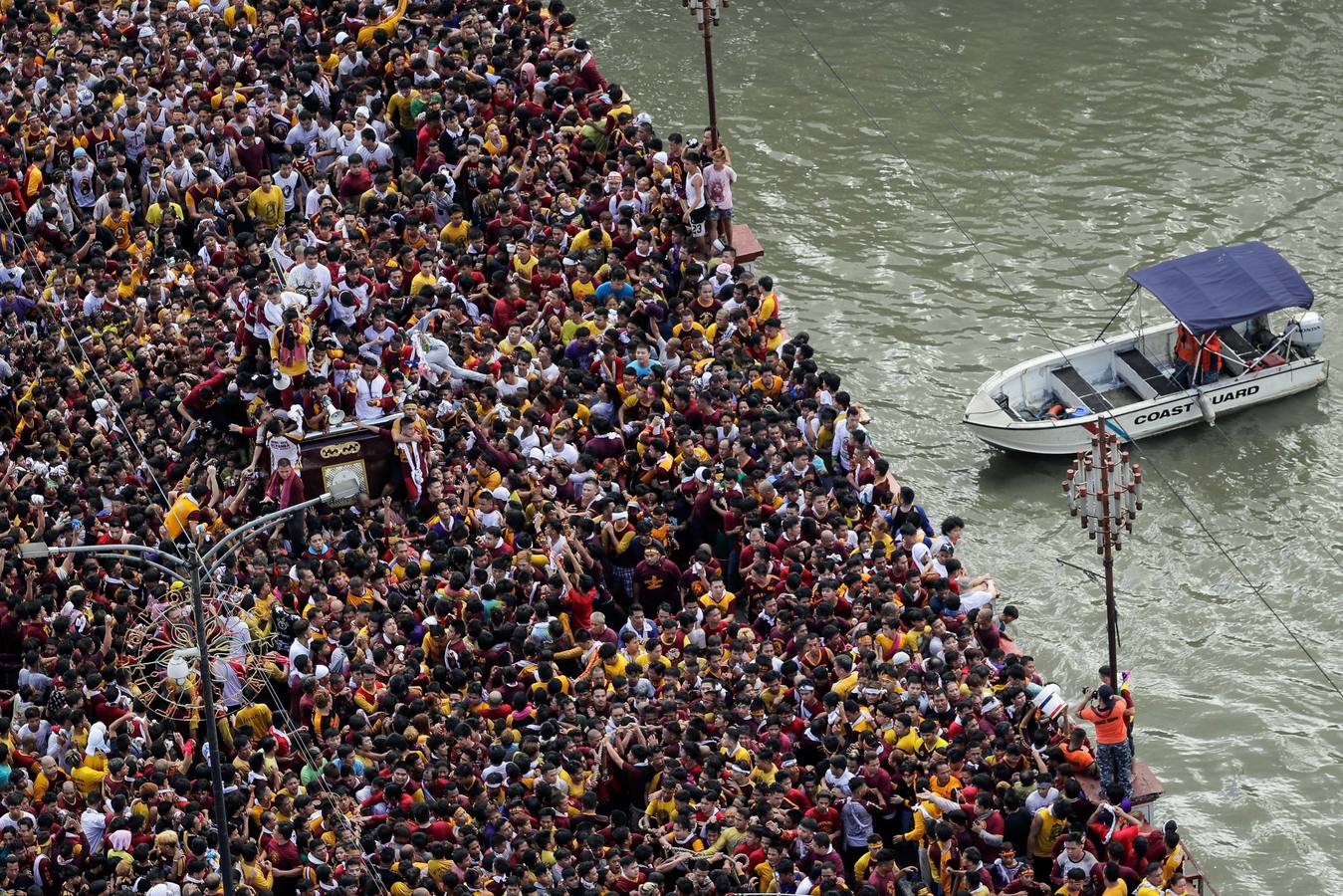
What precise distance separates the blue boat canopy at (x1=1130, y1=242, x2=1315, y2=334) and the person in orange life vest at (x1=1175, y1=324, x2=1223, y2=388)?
390 millimetres

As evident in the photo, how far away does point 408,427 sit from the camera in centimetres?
2842

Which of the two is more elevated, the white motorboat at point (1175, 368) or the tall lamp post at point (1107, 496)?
the tall lamp post at point (1107, 496)

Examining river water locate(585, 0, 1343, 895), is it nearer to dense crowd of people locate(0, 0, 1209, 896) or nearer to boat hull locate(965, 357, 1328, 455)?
boat hull locate(965, 357, 1328, 455)

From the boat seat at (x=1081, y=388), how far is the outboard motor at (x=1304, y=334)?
291cm

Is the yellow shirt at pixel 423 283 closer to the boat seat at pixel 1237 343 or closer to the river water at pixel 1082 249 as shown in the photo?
the river water at pixel 1082 249

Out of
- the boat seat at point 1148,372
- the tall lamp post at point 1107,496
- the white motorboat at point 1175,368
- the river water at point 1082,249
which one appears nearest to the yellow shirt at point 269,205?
the river water at point 1082,249

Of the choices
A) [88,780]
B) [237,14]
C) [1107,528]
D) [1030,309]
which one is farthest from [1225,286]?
[88,780]

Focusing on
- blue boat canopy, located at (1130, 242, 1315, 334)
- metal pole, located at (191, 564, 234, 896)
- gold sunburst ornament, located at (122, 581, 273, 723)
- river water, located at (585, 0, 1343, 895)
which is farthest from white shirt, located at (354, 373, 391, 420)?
blue boat canopy, located at (1130, 242, 1315, 334)

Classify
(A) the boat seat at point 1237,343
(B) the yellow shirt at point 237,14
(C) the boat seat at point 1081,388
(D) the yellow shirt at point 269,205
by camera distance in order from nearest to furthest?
(D) the yellow shirt at point 269,205 → (C) the boat seat at point 1081,388 → (B) the yellow shirt at point 237,14 → (A) the boat seat at point 1237,343

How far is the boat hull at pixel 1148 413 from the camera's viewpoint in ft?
116

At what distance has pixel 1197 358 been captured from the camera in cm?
3622

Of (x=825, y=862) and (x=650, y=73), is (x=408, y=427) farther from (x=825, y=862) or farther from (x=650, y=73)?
(x=650, y=73)

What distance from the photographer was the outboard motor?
36531 millimetres

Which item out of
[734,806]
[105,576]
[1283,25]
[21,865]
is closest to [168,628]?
[105,576]
